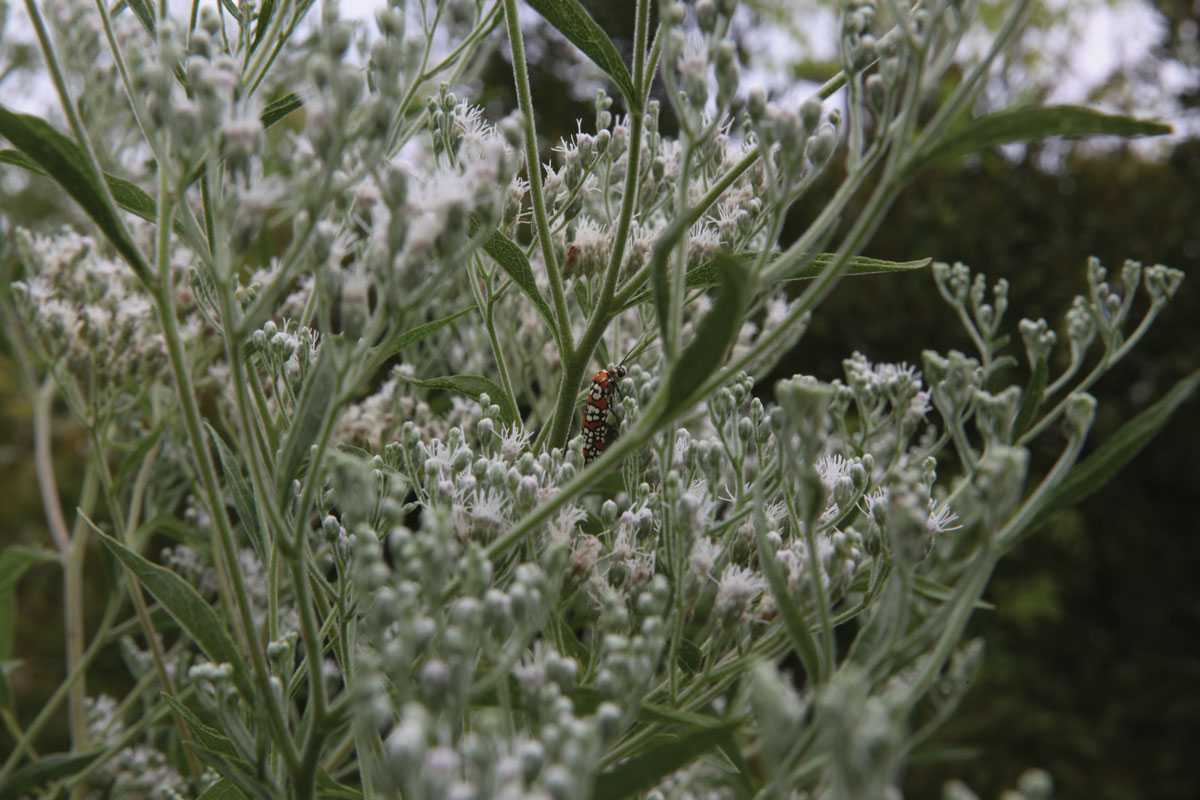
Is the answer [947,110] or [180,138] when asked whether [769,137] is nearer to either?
[947,110]

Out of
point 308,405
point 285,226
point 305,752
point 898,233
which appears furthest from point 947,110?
point 898,233

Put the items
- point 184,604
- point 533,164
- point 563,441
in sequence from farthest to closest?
point 563,441, point 533,164, point 184,604

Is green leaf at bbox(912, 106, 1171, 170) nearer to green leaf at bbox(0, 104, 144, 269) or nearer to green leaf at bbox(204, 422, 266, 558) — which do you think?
green leaf at bbox(0, 104, 144, 269)

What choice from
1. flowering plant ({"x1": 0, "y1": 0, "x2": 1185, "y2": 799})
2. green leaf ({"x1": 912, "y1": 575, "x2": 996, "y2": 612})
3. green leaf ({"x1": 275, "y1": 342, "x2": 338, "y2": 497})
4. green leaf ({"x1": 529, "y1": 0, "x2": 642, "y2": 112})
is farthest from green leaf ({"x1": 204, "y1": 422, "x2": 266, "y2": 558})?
green leaf ({"x1": 912, "y1": 575, "x2": 996, "y2": 612})

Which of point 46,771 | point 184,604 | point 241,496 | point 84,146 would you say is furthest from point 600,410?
point 46,771

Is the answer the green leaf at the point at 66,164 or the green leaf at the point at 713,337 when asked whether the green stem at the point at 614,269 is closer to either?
the green leaf at the point at 713,337

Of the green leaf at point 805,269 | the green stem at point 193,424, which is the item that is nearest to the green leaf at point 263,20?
the green stem at point 193,424

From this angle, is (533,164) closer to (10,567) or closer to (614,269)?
(614,269)
